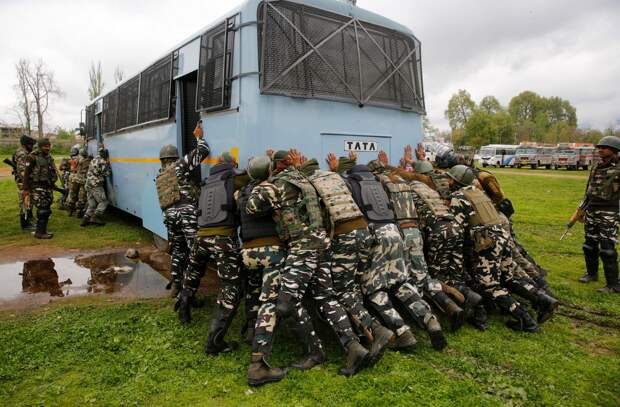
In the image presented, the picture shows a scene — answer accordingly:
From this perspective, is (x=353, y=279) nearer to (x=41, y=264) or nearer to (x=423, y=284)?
(x=423, y=284)

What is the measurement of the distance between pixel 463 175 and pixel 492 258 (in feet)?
3.22

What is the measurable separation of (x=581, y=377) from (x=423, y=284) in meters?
1.55

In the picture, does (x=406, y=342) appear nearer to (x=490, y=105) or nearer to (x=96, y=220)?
(x=96, y=220)

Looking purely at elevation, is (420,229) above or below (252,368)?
above

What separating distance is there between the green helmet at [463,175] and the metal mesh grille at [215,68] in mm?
2742

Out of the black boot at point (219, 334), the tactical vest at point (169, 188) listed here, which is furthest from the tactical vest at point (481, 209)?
the tactical vest at point (169, 188)

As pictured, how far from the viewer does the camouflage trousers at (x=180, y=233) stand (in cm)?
515

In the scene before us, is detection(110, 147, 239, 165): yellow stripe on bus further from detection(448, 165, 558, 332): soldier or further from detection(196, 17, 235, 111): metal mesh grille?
detection(448, 165, 558, 332): soldier

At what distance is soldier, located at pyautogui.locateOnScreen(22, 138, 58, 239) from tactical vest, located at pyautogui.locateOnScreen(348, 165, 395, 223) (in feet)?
24.6

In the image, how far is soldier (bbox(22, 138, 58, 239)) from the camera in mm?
A: 8820

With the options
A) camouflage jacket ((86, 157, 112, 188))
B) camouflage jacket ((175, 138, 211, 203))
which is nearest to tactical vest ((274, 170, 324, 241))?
camouflage jacket ((175, 138, 211, 203))

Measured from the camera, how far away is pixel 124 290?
230 inches

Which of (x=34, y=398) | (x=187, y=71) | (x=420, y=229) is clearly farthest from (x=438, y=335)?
(x=187, y=71)

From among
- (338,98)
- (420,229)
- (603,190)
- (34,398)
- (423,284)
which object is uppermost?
(338,98)
